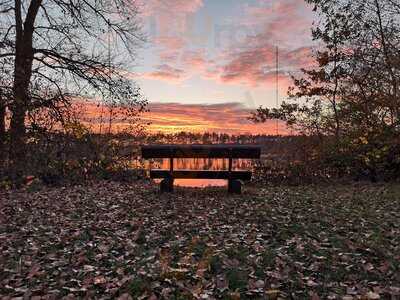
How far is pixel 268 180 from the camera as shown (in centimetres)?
1614

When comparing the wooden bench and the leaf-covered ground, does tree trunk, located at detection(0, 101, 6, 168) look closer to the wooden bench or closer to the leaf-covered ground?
the leaf-covered ground

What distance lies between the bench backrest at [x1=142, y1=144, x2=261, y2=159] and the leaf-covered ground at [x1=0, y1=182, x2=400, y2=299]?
3.69 feet

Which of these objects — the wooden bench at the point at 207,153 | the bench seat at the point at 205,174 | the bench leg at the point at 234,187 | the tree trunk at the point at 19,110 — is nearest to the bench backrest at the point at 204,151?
the wooden bench at the point at 207,153

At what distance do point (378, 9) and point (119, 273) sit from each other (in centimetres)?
1470

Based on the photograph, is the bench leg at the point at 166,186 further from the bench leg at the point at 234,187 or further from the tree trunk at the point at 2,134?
the tree trunk at the point at 2,134

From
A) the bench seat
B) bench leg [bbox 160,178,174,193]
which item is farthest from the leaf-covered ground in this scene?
bench leg [bbox 160,178,174,193]

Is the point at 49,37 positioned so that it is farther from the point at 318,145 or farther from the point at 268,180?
the point at 318,145

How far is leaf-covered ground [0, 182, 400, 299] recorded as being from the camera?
4.84 m

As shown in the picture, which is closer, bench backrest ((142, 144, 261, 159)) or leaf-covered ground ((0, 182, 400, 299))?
leaf-covered ground ((0, 182, 400, 299))

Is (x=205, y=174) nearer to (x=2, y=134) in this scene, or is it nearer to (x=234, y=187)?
(x=234, y=187)

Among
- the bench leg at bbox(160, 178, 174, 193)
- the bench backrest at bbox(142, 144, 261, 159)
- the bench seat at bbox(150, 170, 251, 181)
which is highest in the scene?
the bench backrest at bbox(142, 144, 261, 159)

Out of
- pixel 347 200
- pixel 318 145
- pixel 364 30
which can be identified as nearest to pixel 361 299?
pixel 347 200

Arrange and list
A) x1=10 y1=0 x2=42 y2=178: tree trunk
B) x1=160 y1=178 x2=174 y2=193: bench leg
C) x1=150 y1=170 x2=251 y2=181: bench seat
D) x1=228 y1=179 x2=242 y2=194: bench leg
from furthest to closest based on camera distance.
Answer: x1=160 y1=178 x2=174 y2=193: bench leg, x1=228 y1=179 x2=242 y2=194: bench leg, x1=150 y1=170 x2=251 y2=181: bench seat, x1=10 y1=0 x2=42 y2=178: tree trunk

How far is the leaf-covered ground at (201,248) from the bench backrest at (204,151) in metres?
1.13
